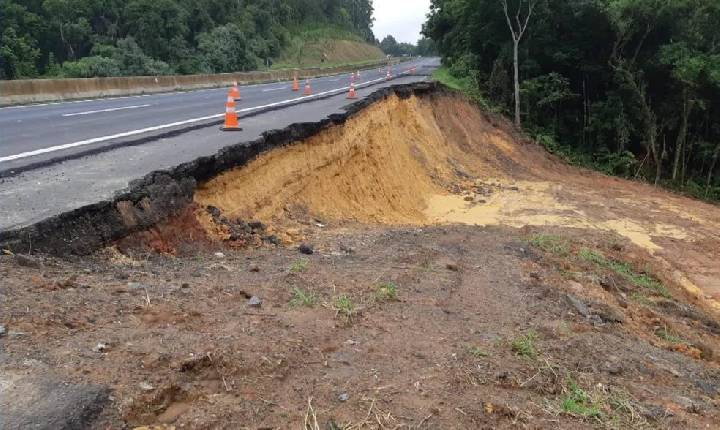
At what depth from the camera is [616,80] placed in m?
23.6

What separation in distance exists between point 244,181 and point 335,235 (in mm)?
1507

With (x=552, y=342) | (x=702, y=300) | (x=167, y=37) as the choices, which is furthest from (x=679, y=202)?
(x=167, y=37)

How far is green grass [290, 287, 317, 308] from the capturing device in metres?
4.50

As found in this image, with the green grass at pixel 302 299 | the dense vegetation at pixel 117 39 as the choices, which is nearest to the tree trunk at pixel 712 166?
the green grass at pixel 302 299

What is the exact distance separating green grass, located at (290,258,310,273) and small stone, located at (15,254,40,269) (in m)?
2.10

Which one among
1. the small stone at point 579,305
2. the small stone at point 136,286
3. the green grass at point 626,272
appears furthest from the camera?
the green grass at point 626,272

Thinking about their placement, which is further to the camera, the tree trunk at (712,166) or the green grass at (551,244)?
the tree trunk at (712,166)

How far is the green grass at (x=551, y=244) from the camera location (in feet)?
31.1

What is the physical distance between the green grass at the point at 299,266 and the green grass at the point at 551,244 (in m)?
5.02

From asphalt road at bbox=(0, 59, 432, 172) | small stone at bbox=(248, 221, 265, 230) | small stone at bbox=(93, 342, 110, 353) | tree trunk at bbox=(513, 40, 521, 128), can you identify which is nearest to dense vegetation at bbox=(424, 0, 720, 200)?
tree trunk at bbox=(513, 40, 521, 128)

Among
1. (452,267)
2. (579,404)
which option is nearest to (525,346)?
(579,404)

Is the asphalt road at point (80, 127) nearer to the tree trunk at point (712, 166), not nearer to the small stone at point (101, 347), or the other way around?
the small stone at point (101, 347)

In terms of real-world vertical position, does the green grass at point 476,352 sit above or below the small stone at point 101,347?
below

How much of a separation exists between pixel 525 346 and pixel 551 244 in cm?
598
